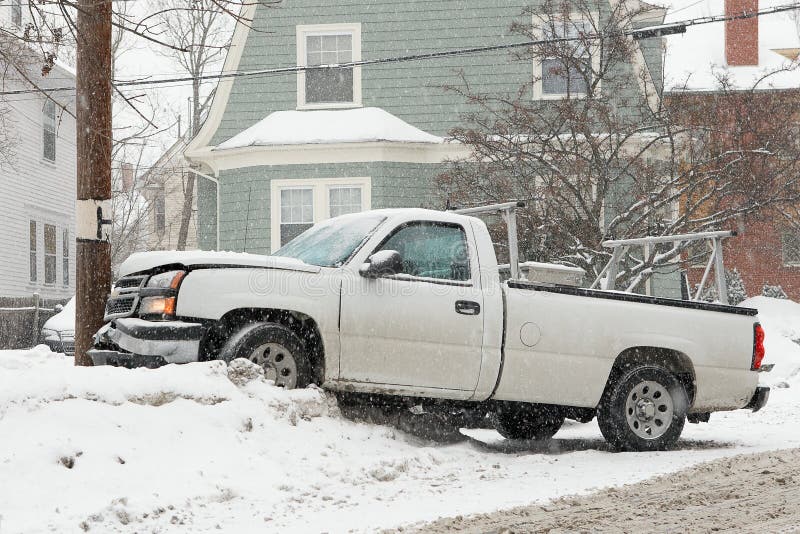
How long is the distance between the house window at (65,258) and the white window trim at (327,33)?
1147 centimetres

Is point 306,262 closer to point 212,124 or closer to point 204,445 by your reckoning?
point 204,445

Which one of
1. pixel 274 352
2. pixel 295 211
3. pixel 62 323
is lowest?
pixel 62 323

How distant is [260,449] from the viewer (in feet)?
24.2

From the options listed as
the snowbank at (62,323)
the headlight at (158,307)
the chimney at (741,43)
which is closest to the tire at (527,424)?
the headlight at (158,307)

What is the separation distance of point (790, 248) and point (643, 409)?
82.4ft

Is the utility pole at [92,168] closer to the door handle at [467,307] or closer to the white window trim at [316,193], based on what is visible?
the door handle at [467,307]

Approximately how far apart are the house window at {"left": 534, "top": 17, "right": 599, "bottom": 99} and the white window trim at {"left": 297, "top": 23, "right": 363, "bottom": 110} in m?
3.78

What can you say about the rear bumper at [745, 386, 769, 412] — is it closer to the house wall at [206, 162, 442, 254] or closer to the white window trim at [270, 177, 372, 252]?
the house wall at [206, 162, 442, 254]

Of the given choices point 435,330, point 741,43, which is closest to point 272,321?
point 435,330

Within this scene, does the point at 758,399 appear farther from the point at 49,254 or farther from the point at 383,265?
the point at 49,254

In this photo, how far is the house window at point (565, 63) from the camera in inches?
750

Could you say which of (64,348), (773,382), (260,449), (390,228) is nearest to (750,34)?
(773,382)

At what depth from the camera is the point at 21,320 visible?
79.3 ft

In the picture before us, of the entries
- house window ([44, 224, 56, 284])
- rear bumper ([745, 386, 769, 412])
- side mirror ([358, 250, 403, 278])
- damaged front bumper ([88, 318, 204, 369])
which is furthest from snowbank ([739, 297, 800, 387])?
house window ([44, 224, 56, 284])
